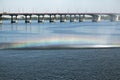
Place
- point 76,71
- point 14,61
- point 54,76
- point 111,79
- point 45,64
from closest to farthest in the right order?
point 111,79 < point 54,76 < point 76,71 < point 45,64 < point 14,61

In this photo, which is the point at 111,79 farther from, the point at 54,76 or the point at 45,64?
the point at 45,64

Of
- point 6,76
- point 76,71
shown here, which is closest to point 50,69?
point 76,71

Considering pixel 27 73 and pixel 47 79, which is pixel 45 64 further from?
pixel 47 79

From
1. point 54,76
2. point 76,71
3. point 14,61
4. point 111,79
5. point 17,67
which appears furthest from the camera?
point 14,61

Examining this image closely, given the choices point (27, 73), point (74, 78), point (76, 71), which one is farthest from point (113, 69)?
point (27, 73)

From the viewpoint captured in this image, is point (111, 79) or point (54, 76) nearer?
point (111, 79)

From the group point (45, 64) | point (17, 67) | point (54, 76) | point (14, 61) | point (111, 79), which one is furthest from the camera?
point (14, 61)

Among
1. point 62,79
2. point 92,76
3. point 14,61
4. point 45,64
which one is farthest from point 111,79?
point 14,61

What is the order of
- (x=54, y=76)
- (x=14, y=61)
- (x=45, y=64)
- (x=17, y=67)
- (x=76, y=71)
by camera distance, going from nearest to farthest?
1. (x=54, y=76)
2. (x=76, y=71)
3. (x=17, y=67)
4. (x=45, y=64)
5. (x=14, y=61)

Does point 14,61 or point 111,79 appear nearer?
point 111,79
